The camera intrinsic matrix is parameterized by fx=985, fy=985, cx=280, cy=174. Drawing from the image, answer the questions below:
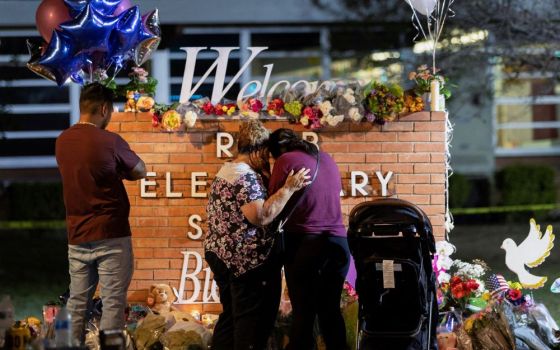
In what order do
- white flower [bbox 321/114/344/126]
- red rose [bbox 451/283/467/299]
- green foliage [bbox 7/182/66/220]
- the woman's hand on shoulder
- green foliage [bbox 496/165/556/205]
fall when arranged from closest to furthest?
the woman's hand on shoulder
red rose [bbox 451/283/467/299]
white flower [bbox 321/114/344/126]
green foliage [bbox 7/182/66/220]
green foliage [bbox 496/165/556/205]

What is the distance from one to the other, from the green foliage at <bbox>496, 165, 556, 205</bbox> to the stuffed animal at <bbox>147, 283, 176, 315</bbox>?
40.1 ft

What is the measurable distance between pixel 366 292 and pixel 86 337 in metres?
2.12

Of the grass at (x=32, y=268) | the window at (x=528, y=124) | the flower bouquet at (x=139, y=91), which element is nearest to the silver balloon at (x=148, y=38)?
the flower bouquet at (x=139, y=91)

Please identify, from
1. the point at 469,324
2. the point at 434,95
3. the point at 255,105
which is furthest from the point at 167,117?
the point at 469,324

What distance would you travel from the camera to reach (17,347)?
5.47 meters

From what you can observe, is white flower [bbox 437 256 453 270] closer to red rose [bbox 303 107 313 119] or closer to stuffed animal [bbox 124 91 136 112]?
red rose [bbox 303 107 313 119]

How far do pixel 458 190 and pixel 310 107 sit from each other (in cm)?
1138

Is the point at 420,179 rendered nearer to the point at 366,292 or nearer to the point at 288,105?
the point at 288,105

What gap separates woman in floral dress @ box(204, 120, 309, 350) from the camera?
20.5 ft

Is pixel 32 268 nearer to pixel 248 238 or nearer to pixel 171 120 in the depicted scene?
pixel 171 120

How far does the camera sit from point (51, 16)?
728 cm

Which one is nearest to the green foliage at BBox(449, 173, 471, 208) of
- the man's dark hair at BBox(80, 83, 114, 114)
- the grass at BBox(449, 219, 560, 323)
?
the grass at BBox(449, 219, 560, 323)

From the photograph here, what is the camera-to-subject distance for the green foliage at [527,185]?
62.1 ft

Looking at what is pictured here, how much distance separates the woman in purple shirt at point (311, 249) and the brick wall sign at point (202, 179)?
4.24ft
